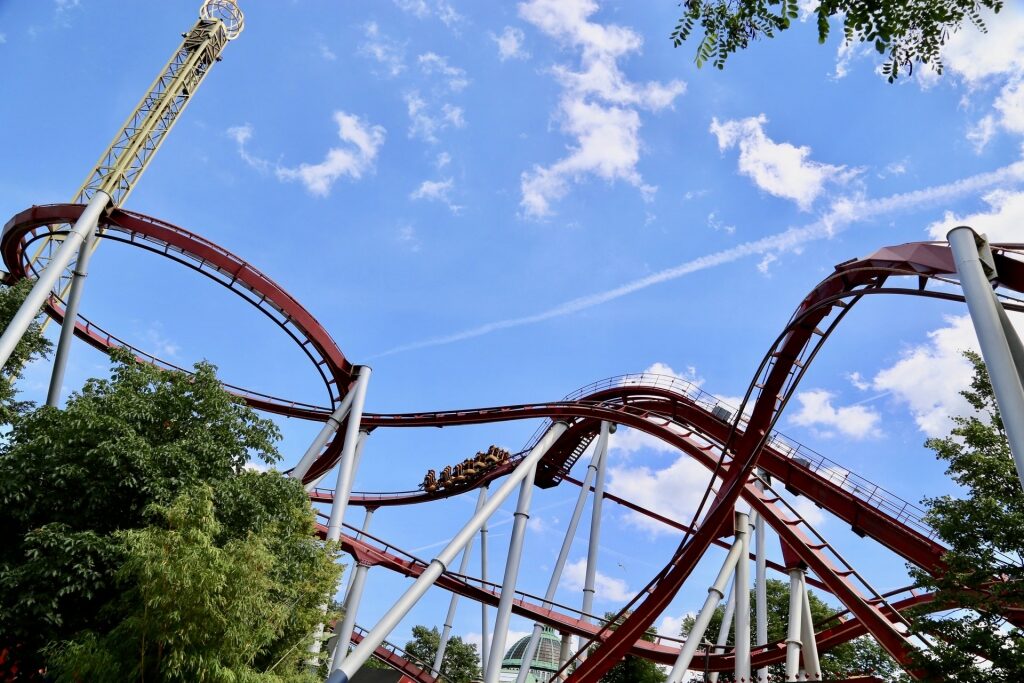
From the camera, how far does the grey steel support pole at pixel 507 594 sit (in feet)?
45.5

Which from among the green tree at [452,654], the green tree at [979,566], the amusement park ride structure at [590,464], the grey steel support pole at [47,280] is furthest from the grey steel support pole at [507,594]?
the green tree at [452,654]

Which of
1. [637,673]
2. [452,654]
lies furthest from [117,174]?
[452,654]

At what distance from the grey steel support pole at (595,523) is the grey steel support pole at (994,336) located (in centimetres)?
1203

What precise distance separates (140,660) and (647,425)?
Result: 10.9 meters

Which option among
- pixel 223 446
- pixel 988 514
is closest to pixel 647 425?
pixel 988 514

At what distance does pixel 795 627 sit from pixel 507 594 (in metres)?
5.28

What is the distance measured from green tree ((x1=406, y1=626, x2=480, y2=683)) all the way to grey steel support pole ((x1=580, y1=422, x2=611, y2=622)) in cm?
1767

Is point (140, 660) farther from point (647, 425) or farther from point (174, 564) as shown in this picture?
point (647, 425)

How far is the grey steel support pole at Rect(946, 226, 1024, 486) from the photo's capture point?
510cm

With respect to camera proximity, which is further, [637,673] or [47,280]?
[637,673]

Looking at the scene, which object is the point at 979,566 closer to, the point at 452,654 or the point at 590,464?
the point at 590,464

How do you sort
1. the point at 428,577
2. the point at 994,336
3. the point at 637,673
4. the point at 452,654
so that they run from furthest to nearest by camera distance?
the point at 452,654 → the point at 637,673 → the point at 428,577 → the point at 994,336

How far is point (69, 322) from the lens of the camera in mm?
13297

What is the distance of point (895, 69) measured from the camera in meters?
4.59
